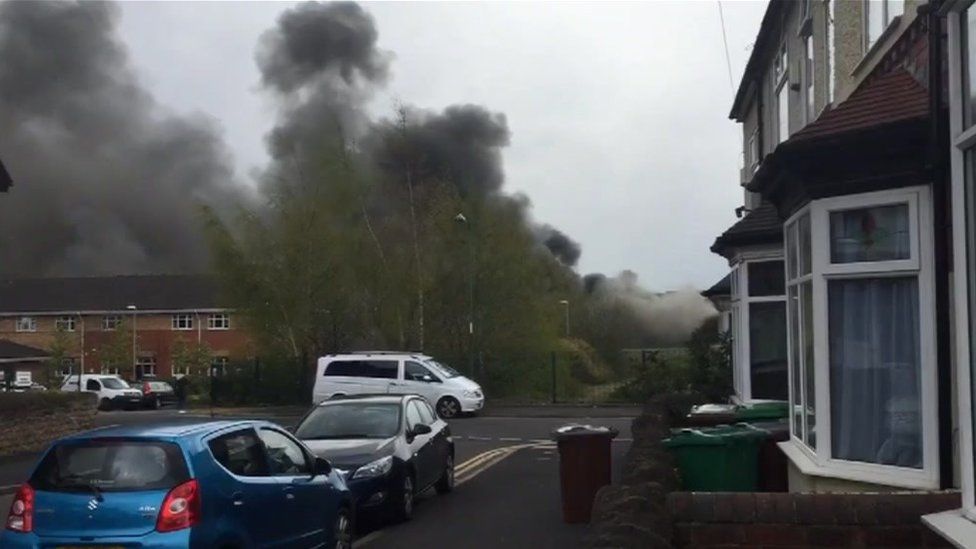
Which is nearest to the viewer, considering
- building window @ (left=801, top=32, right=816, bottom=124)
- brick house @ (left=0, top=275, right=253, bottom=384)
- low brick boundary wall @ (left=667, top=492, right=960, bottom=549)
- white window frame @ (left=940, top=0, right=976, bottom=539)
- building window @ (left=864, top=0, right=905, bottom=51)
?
white window frame @ (left=940, top=0, right=976, bottom=539)

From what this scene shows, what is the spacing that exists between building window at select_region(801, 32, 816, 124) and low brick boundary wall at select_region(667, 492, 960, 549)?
8.75 meters

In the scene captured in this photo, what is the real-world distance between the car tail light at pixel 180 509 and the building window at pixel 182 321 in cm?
6428

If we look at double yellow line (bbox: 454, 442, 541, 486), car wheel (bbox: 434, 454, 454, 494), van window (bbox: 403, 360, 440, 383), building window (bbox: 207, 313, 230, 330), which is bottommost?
double yellow line (bbox: 454, 442, 541, 486)

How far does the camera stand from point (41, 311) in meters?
71.9

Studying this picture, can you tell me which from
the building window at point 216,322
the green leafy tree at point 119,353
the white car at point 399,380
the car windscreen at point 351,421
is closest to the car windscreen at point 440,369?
the white car at point 399,380

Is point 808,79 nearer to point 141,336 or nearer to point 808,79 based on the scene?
point 808,79

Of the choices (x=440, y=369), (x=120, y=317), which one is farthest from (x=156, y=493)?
(x=120, y=317)

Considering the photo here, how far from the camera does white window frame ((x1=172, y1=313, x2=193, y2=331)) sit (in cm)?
7019

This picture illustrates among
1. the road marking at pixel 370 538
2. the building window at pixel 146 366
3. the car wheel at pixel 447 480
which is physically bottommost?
the road marking at pixel 370 538

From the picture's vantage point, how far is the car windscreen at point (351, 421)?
13.4 meters

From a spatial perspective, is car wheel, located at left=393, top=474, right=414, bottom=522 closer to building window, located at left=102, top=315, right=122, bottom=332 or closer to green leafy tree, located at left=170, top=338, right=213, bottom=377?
green leafy tree, located at left=170, top=338, right=213, bottom=377

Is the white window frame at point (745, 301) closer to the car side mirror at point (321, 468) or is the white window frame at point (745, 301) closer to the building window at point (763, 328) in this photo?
the building window at point (763, 328)

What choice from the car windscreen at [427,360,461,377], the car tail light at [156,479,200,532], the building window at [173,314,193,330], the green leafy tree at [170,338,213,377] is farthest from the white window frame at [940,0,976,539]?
the building window at [173,314,193,330]

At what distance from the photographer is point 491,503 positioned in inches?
567
